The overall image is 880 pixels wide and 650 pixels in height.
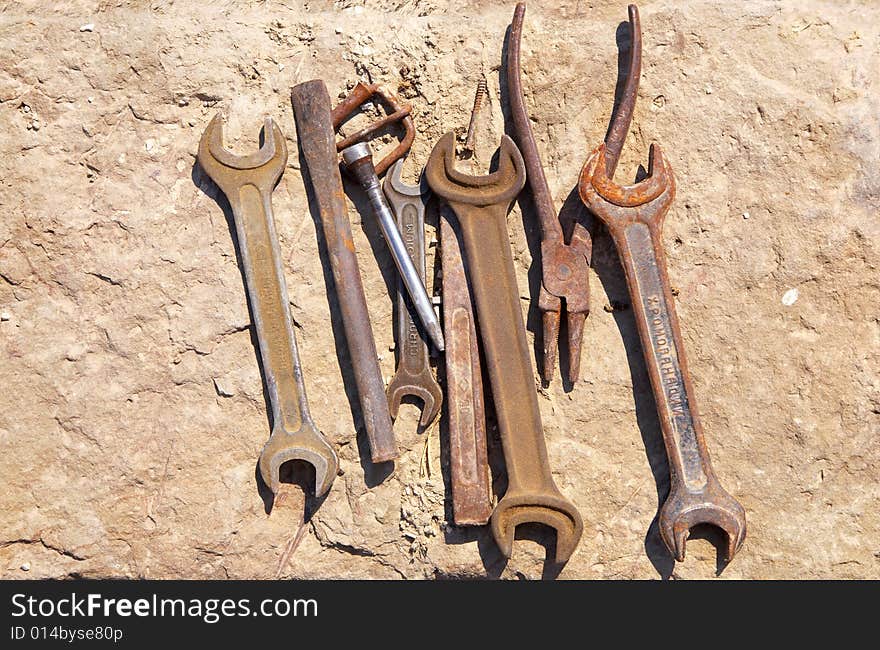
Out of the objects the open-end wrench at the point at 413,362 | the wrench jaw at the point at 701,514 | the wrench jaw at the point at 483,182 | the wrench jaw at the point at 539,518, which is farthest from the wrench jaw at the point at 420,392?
the wrench jaw at the point at 701,514

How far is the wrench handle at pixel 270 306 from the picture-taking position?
3084mm

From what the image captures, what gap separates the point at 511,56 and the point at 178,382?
165 centimetres

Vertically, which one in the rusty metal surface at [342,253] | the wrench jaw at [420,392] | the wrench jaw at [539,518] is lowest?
the wrench jaw at [539,518]

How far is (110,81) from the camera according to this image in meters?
3.26

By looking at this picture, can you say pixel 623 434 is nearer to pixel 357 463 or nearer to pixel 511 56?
pixel 357 463

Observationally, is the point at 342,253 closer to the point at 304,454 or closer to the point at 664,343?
the point at 304,454

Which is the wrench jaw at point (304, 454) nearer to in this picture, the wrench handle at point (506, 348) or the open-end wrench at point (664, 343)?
the wrench handle at point (506, 348)

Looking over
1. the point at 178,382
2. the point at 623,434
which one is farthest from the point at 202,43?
the point at 623,434

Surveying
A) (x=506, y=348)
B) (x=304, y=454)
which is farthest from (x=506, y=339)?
(x=304, y=454)

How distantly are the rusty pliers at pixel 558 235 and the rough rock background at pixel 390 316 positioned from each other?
0.32 feet

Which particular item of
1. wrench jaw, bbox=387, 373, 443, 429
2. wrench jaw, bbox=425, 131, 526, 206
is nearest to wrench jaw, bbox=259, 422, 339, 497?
wrench jaw, bbox=387, 373, 443, 429

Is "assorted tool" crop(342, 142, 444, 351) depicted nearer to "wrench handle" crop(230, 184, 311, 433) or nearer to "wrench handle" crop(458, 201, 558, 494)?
"wrench handle" crop(458, 201, 558, 494)

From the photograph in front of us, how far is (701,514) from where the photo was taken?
2998 millimetres

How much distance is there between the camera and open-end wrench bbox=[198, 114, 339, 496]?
3.08m
